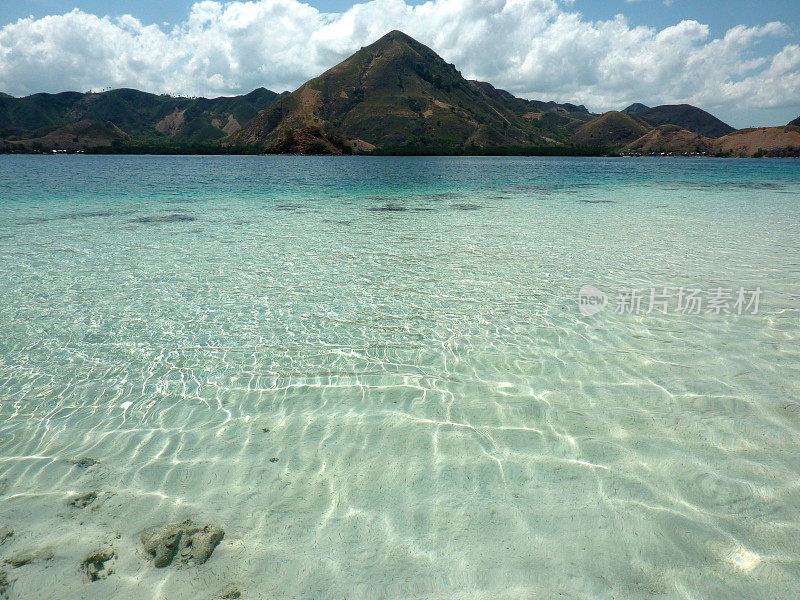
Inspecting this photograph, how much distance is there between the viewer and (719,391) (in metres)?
4.97

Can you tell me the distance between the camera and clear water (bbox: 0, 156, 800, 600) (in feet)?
9.70

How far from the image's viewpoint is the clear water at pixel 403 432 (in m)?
2.96

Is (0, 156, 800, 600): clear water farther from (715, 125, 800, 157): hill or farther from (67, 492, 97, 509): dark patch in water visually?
(715, 125, 800, 157): hill

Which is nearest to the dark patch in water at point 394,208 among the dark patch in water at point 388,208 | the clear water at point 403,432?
the dark patch in water at point 388,208

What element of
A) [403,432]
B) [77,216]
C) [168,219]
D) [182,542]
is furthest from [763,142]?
[182,542]

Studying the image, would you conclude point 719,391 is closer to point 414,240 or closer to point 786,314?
point 786,314

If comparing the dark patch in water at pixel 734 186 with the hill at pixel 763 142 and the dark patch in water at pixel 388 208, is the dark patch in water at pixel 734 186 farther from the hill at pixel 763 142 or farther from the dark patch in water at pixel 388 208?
the hill at pixel 763 142

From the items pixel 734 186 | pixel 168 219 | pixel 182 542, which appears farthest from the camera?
pixel 734 186

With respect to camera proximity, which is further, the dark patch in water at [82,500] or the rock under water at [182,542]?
the dark patch in water at [82,500]

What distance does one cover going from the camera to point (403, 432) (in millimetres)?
4434

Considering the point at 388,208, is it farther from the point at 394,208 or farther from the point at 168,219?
the point at 168,219

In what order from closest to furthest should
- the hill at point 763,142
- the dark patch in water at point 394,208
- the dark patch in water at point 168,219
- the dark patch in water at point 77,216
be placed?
the dark patch in water at point 77,216, the dark patch in water at point 168,219, the dark patch in water at point 394,208, the hill at point 763,142

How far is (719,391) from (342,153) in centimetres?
17838

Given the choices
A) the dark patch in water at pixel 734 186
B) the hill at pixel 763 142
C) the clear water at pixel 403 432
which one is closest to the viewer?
the clear water at pixel 403 432
